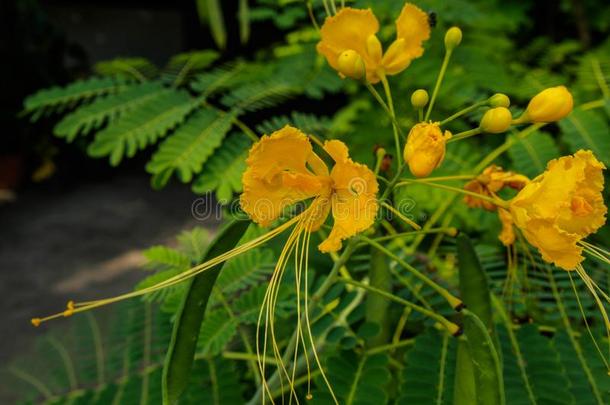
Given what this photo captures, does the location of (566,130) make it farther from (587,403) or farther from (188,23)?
(188,23)

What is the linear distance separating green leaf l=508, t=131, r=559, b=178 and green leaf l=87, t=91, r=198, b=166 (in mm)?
752

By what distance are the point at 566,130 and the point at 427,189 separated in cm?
35

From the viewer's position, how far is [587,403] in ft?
3.20

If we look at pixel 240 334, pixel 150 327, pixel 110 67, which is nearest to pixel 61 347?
pixel 150 327

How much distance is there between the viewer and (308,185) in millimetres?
818

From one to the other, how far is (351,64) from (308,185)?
17cm

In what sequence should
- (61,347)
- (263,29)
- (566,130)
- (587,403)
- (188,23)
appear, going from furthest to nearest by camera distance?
(188,23)
(263,29)
(61,347)
(566,130)
(587,403)

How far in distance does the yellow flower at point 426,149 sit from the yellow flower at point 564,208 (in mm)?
142

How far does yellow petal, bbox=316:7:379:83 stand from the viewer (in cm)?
90

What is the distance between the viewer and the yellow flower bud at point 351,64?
31.6 inches

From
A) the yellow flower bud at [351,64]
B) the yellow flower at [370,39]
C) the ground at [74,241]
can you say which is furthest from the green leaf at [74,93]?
the ground at [74,241]

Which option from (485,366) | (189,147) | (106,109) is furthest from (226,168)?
(485,366)

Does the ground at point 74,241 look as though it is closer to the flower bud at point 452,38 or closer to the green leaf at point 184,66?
the green leaf at point 184,66

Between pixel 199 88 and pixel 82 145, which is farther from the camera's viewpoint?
pixel 82 145
